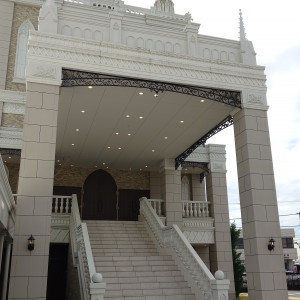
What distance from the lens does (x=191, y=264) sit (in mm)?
11320

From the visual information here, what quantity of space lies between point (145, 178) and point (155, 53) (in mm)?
10951

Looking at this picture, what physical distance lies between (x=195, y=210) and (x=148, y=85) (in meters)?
9.18

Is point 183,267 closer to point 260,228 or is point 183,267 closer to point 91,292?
point 260,228

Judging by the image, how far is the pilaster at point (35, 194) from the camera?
28.2ft

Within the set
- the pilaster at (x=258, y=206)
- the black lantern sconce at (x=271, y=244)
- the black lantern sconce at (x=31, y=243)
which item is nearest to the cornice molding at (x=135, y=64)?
the pilaster at (x=258, y=206)

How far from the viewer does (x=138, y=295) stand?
33.7 ft

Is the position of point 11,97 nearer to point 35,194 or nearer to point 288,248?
point 35,194

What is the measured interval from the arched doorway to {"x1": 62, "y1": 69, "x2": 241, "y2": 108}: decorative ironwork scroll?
10.4 m

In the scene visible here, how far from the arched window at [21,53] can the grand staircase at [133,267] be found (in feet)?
29.4

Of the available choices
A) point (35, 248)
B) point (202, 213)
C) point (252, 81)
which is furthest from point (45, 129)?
point (202, 213)

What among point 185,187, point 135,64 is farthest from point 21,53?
point 185,187

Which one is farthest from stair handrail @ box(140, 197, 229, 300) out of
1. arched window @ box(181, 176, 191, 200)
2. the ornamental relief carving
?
arched window @ box(181, 176, 191, 200)

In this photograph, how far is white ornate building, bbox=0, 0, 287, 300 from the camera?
9.58 metres

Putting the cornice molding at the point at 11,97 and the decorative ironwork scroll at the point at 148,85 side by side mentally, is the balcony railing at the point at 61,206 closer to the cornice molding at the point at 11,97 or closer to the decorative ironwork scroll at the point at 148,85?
the cornice molding at the point at 11,97
